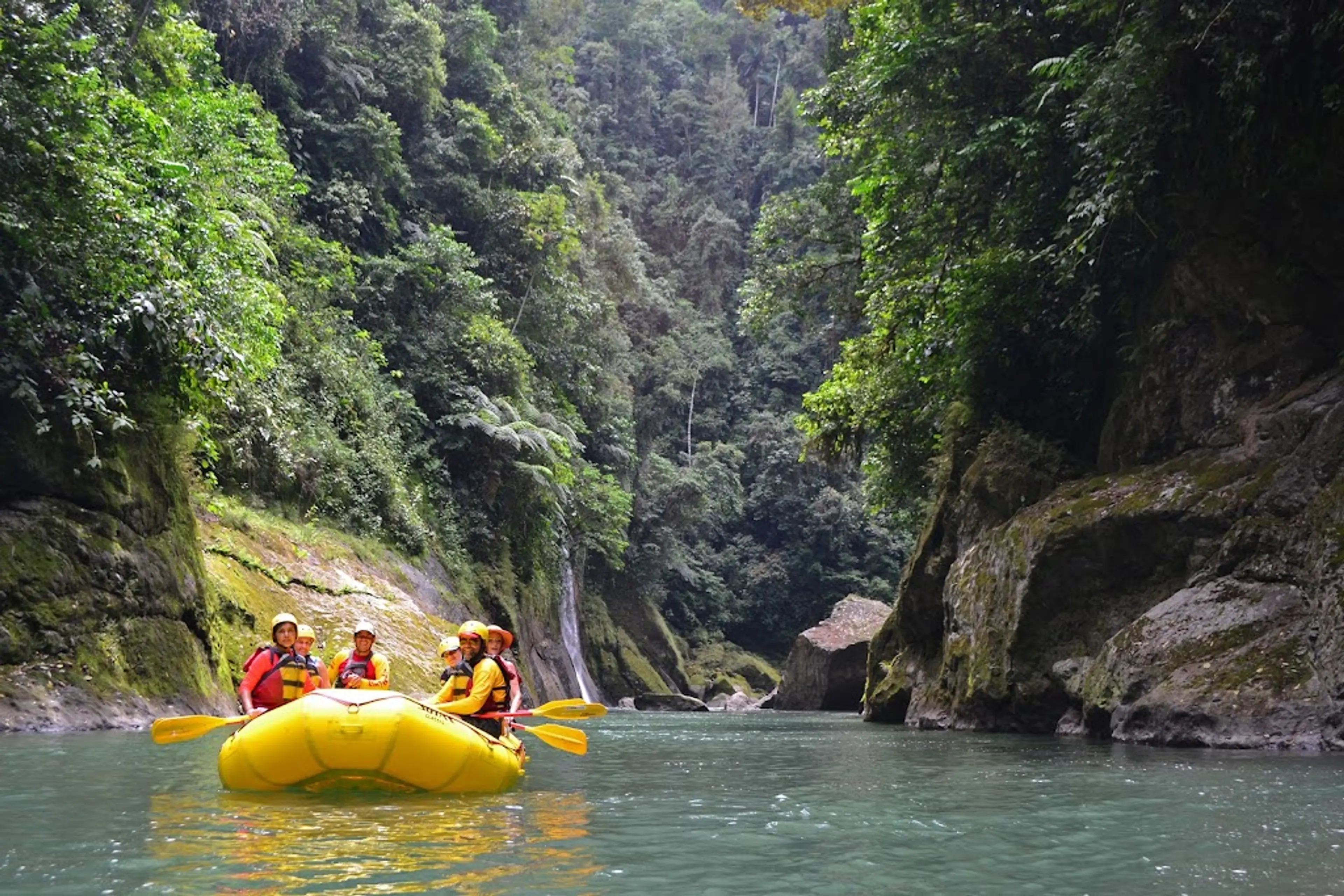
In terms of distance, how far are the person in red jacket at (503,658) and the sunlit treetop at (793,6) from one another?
1330 centimetres

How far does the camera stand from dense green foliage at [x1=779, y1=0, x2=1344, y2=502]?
8.95 metres

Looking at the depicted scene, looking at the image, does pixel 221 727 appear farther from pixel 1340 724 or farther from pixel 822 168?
pixel 822 168

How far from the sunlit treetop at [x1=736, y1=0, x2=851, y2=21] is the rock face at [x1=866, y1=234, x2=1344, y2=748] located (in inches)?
337

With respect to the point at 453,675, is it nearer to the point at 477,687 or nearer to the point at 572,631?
the point at 477,687

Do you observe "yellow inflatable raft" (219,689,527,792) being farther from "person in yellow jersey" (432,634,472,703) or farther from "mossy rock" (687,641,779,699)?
"mossy rock" (687,641,779,699)

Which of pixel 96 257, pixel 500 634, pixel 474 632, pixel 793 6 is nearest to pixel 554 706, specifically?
pixel 500 634

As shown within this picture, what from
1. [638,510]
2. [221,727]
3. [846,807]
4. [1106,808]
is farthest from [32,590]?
[638,510]

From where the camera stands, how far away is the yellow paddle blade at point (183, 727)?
6.53 metres

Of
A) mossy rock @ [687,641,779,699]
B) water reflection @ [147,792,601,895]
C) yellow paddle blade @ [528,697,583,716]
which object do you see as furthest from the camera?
mossy rock @ [687,641,779,699]

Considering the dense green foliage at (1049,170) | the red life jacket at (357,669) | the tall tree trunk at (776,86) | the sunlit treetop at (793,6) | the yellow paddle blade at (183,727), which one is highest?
the tall tree trunk at (776,86)

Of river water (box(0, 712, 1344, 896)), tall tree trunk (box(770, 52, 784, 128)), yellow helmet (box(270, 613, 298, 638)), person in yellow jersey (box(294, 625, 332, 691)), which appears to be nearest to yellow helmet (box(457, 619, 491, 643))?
river water (box(0, 712, 1344, 896))

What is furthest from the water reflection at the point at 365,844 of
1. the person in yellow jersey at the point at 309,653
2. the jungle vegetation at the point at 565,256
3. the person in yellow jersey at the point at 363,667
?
the jungle vegetation at the point at 565,256

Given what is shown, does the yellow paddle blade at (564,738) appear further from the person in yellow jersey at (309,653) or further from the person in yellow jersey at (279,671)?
the person in yellow jersey at (279,671)

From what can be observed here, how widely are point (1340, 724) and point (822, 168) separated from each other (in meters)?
43.0
